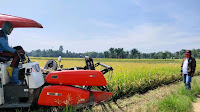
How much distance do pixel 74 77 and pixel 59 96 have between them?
0.58 m

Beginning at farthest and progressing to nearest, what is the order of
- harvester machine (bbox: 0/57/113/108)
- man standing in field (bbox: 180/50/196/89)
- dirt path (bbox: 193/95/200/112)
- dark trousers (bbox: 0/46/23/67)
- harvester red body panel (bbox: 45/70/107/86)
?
man standing in field (bbox: 180/50/196/89), dirt path (bbox: 193/95/200/112), harvester red body panel (bbox: 45/70/107/86), dark trousers (bbox: 0/46/23/67), harvester machine (bbox: 0/57/113/108)

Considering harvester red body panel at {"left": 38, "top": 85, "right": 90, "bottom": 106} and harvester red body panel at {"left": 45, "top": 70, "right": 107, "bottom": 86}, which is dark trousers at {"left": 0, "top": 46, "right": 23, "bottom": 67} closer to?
harvester red body panel at {"left": 45, "top": 70, "right": 107, "bottom": 86}

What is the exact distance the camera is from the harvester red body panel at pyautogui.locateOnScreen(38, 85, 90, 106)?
3.63m

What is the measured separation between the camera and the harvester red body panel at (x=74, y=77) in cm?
379

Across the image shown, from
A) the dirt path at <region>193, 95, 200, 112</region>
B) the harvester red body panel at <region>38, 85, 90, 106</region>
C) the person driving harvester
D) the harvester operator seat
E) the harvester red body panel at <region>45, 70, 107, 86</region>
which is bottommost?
the dirt path at <region>193, 95, 200, 112</region>

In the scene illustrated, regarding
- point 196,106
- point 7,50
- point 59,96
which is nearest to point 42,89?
point 59,96

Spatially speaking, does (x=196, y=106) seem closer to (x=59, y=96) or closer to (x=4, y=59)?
(x=59, y=96)

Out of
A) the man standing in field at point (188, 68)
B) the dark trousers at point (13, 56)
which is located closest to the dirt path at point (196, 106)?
the man standing in field at point (188, 68)

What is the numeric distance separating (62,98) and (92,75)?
0.92 meters

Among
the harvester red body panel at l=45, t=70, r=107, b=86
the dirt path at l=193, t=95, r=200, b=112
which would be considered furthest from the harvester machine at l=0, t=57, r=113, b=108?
the dirt path at l=193, t=95, r=200, b=112

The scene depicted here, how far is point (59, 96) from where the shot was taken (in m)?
3.66

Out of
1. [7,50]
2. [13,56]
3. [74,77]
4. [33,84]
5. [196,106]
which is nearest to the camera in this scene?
[33,84]

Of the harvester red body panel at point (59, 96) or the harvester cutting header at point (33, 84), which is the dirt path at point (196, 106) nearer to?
the harvester cutting header at point (33, 84)

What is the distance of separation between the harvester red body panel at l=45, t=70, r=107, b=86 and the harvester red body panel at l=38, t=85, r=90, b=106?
0.58 feet
